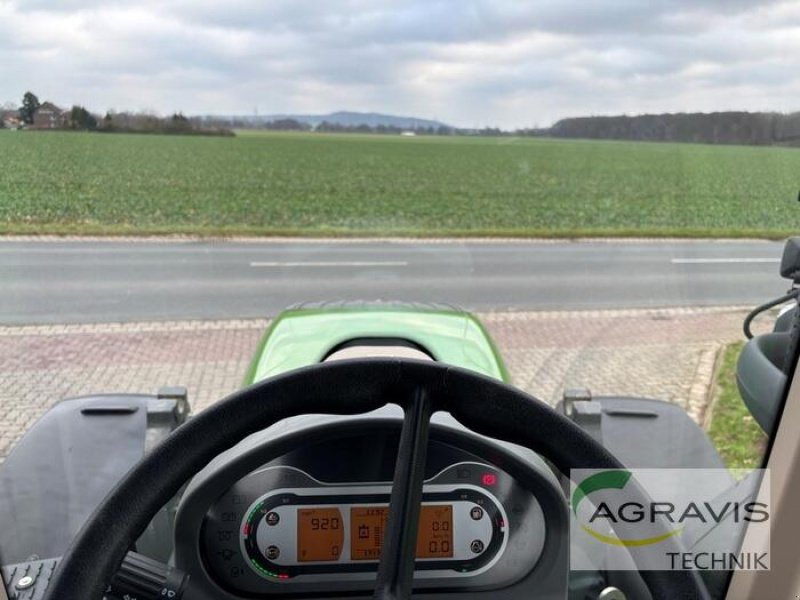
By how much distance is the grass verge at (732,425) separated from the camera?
217cm

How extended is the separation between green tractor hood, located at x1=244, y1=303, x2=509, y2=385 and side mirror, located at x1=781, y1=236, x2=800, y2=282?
2.58ft

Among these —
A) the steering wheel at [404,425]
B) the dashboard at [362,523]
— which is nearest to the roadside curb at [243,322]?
the dashboard at [362,523]

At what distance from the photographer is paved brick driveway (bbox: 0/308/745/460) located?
8.01ft

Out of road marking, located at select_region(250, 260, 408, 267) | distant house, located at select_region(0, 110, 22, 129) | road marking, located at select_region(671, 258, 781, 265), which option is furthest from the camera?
road marking, located at select_region(250, 260, 408, 267)

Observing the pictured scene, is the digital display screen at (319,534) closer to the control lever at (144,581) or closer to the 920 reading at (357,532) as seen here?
the 920 reading at (357,532)

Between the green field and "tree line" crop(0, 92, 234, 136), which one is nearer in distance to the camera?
"tree line" crop(0, 92, 234, 136)

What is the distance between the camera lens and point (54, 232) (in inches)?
101

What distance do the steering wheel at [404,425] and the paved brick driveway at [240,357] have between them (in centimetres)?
131

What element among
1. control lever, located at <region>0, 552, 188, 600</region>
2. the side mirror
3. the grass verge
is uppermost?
the side mirror

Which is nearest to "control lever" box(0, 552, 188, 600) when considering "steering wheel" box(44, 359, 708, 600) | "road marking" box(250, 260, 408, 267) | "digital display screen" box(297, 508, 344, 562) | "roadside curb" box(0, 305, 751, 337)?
"steering wheel" box(44, 359, 708, 600)

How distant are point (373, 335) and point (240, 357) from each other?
794 millimetres

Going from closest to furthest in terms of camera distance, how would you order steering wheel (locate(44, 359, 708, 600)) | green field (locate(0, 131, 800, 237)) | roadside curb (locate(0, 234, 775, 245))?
1. steering wheel (locate(44, 359, 708, 600))
2. green field (locate(0, 131, 800, 237))
3. roadside curb (locate(0, 234, 775, 245))

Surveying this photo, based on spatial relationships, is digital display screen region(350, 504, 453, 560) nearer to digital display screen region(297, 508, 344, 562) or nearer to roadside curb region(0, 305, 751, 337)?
digital display screen region(297, 508, 344, 562)

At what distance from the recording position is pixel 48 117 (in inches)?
83.7
